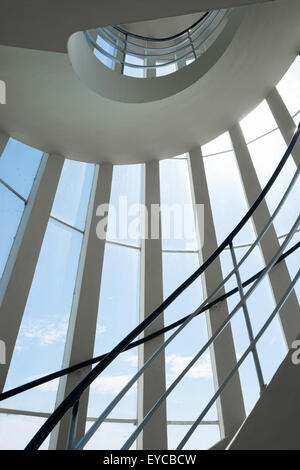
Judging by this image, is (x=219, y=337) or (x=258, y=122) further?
(x=258, y=122)

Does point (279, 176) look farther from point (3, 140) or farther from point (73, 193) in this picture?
point (3, 140)

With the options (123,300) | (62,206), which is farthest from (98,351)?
(62,206)

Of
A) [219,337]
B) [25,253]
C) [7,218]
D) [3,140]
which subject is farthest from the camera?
[3,140]

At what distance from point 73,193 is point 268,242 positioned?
388 cm

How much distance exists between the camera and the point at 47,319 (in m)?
5.74

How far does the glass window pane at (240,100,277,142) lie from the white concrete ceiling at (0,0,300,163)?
495mm

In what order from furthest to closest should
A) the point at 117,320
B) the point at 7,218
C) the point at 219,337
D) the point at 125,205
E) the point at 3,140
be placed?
1. the point at 125,205
2. the point at 3,140
3. the point at 7,218
4. the point at 117,320
5. the point at 219,337

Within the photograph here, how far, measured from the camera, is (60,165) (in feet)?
23.7

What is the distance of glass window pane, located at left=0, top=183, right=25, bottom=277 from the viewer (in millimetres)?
6027

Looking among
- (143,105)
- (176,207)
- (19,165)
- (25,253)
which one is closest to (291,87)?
(143,105)

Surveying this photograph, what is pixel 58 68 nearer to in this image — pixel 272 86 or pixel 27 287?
pixel 27 287

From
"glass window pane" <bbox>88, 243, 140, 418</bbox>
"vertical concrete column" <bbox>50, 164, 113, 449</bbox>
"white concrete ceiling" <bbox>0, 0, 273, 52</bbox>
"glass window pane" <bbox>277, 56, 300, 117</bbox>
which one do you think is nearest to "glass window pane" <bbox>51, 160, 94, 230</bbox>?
"vertical concrete column" <bbox>50, 164, 113, 449</bbox>

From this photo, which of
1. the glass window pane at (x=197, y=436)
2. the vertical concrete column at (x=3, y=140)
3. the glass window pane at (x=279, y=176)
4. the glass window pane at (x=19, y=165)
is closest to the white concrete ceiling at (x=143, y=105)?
the vertical concrete column at (x=3, y=140)

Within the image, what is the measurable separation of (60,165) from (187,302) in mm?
3645
